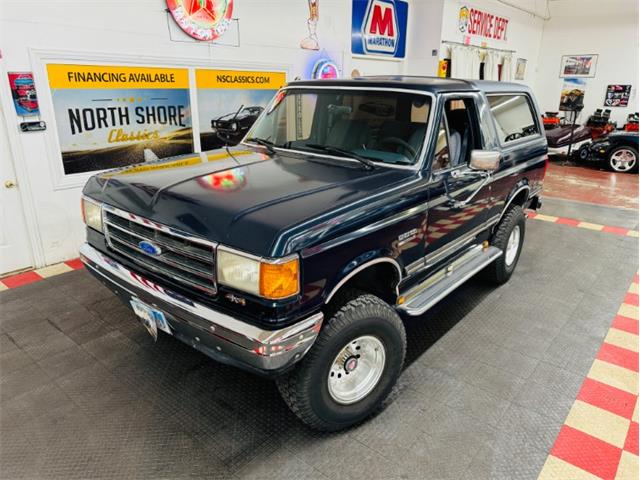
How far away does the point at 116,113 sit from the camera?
15.4 ft

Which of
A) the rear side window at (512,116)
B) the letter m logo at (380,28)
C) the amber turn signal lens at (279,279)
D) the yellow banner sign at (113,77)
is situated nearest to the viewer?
the amber turn signal lens at (279,279)

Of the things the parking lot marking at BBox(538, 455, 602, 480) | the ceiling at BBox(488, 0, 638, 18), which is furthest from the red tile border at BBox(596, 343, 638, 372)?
the ceiling at BBox(488, 0, 638, 18)

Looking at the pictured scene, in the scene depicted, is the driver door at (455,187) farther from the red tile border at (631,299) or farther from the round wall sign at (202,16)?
the round wall sign at (202,16)

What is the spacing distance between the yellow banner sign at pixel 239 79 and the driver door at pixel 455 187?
3.38 m

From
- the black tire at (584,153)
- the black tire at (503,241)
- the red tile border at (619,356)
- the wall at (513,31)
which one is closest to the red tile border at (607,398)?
the red tile border at (619,356)

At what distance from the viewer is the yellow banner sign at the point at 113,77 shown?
4.21m

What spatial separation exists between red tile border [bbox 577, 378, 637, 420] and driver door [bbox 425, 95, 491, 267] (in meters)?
1.19

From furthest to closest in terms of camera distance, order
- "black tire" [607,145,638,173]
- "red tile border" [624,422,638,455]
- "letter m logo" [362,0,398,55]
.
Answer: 1. "black tire" [607,145,638,173]
2. "letter m logo" [362,0,398,55]
3. "red tile border" [624,422,638,455]

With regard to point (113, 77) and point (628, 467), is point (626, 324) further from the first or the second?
point (113, 77)

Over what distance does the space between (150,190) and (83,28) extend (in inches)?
115

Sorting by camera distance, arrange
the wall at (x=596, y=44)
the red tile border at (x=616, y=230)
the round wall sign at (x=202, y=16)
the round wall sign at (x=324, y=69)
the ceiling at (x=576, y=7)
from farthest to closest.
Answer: the wall at (x=596, y=44) < the ceiling at (x=576, y=7) < the round wall sign at (x=324, y=69) < the red tile border at (x=616, y=230) < the round wall sign at (x=202, y=16)

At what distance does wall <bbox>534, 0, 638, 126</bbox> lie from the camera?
1309cm

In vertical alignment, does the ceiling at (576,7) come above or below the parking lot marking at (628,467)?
above

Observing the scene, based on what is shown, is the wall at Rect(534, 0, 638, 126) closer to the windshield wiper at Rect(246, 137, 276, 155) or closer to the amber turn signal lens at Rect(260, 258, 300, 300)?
the windshield wiper at Rect(246, 137, 276, 155)
